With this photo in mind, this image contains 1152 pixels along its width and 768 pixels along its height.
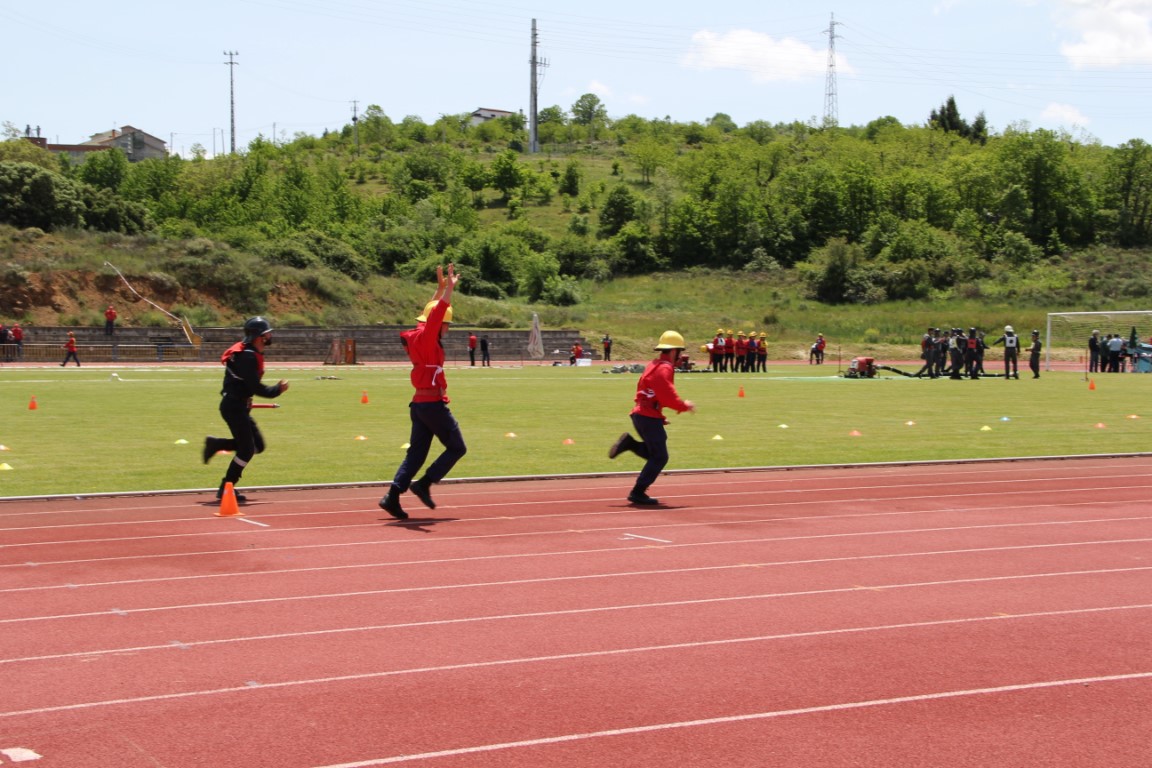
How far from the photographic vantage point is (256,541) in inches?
418

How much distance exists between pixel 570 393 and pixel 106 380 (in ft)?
51.4

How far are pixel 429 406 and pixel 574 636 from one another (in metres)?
4.65

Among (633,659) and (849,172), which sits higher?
(849,172)

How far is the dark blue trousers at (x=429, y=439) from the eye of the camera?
38.2ft

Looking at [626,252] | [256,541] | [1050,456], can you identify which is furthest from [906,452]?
[626,252]

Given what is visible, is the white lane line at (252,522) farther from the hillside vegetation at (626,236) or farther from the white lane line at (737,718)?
the hillside vegetation at (626,236)

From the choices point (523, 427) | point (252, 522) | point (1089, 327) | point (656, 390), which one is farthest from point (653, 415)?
point (1089, 327)

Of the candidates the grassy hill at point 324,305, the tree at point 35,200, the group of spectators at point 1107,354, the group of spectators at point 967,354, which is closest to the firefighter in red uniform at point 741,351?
the group of spectators at point 967,354

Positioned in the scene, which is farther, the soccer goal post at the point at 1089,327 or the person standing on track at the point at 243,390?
the soccer goal post at the point at 1089,327

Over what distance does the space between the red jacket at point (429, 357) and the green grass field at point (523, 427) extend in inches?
137

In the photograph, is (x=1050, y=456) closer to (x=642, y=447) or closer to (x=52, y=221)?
(x=642, y=447)

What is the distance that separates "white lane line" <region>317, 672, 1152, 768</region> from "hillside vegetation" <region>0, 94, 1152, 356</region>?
6523 cm

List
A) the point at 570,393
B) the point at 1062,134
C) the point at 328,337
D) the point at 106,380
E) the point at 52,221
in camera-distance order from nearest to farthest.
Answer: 1. the point at 570,393
2. the point at 106,380
3. the point at 328,337
4. the point at 52,221
5. the point at 1062,134

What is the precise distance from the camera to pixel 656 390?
42.0ft
